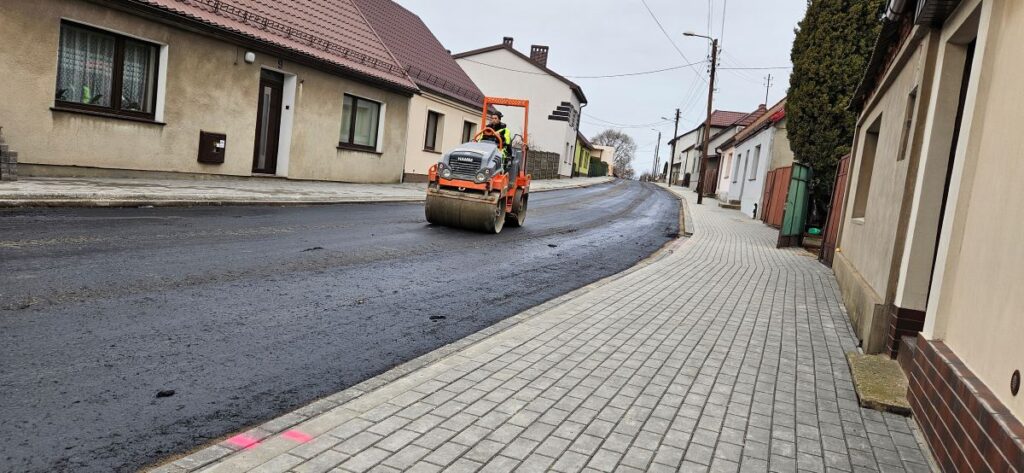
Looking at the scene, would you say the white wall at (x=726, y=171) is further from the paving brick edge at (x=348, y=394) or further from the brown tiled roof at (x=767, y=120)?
the paving brick edge at (x=348, y=394)

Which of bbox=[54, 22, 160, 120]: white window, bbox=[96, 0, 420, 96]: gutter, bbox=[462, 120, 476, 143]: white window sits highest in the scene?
bbox=[96, 0, 420, 96]: gutter

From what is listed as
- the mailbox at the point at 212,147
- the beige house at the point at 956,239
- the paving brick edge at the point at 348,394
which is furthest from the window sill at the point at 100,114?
the beige house at the point at 956,239

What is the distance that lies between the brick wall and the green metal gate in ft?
37.2

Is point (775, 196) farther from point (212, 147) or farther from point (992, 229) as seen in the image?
point (992, 229)

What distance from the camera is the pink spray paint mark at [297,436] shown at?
3.28 metres

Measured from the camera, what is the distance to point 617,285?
861 centimetres

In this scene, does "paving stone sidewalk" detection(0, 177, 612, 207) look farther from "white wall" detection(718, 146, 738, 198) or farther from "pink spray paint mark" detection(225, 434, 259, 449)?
"white wall" detection(718, 146, 738, 198)

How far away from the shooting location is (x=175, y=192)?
38.7 ft

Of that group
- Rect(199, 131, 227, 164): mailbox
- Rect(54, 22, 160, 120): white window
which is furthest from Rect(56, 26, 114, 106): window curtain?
Rect(199, 131, 227, 164): mailbox

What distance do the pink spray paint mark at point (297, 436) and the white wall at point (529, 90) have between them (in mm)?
42715

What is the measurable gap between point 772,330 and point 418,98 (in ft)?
62.9

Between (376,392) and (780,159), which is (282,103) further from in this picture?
(780,159)

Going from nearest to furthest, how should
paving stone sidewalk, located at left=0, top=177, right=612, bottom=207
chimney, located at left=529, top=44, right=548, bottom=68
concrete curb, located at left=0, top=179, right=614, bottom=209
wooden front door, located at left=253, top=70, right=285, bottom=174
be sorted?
concrete curb, located at left=0, top=179, right=614, bottom=209 < paving stone sidewalk, located at left=0, top=177, right=612, bottom=207 < wooden front door, located at left=253, top=70, right=285, bottom=174 < chimney, located at left=529, top=44, right=548, bottom=68

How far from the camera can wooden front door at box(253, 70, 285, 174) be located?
17031mm
